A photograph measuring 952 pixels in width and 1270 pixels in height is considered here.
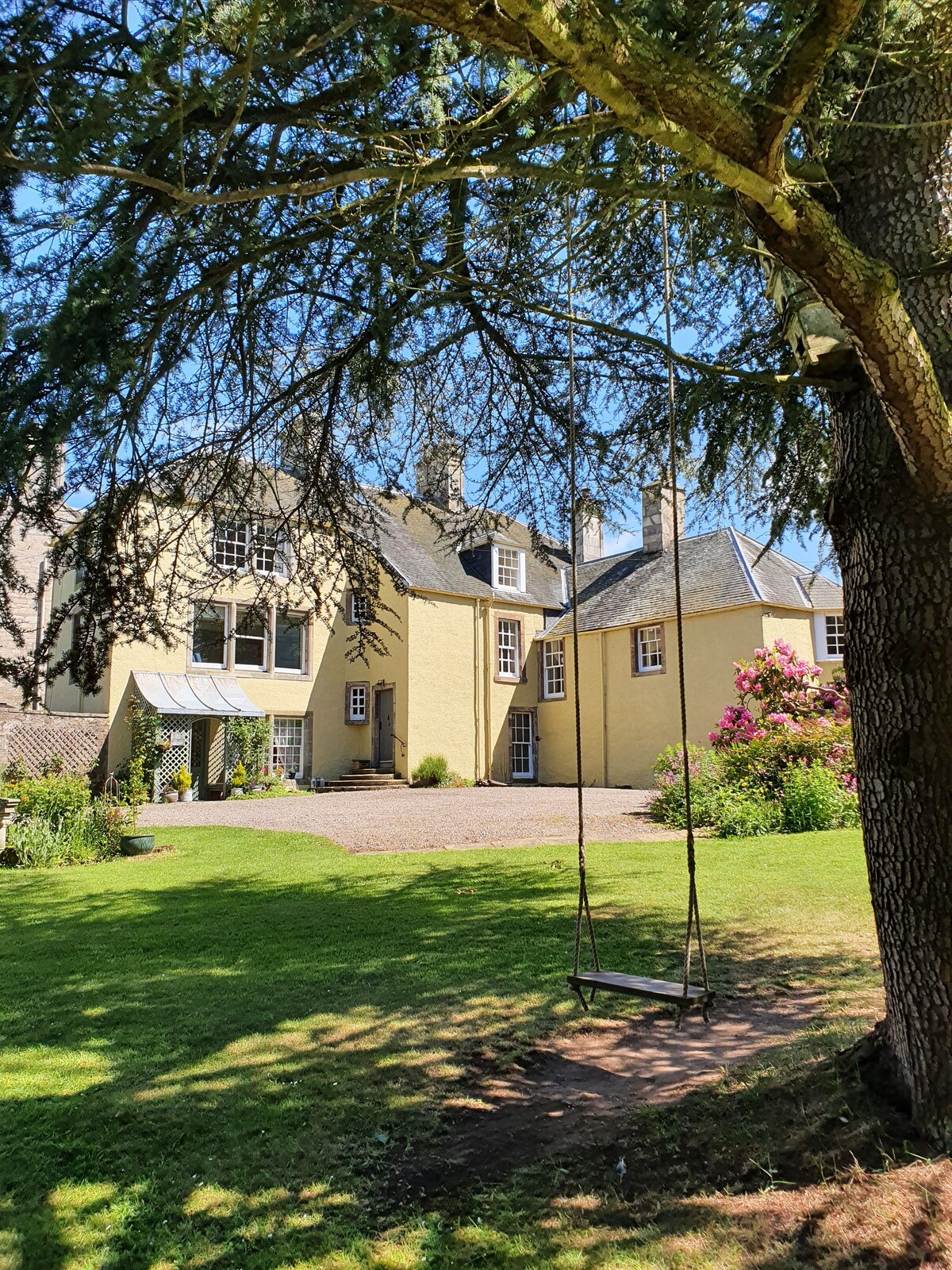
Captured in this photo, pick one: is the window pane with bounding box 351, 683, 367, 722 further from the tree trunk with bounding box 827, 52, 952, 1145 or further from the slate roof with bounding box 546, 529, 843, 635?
the tree trunk with bounding box 827, 52, 952, 1145

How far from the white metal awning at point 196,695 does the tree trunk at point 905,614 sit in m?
19.2

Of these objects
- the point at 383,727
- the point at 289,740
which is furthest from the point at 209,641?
the point at 383,727

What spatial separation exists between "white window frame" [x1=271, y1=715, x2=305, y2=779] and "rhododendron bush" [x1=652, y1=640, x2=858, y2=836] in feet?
37.2

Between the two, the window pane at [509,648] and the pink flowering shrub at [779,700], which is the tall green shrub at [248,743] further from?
the pink flowering shrub at [779,700]

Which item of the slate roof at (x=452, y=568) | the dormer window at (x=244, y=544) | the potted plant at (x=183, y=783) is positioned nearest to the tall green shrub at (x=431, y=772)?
the slate roof at (x=452, y=568)

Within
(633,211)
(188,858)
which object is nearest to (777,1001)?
(633,211)

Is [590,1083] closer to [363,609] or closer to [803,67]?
[803,67]

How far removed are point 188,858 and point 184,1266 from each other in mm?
10080

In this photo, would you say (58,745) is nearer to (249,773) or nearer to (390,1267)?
(249,773)

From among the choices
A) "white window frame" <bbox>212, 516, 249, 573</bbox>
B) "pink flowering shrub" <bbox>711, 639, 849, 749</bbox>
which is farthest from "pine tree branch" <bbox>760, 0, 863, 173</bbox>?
"pink flowering shrub" <bbox>711, 639, 849, 749</bbox>

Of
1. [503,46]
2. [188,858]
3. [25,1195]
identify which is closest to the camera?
[503,46]

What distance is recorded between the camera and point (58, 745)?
20.2 m

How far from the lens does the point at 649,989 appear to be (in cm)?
415

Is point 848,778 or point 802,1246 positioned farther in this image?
point 848,778
